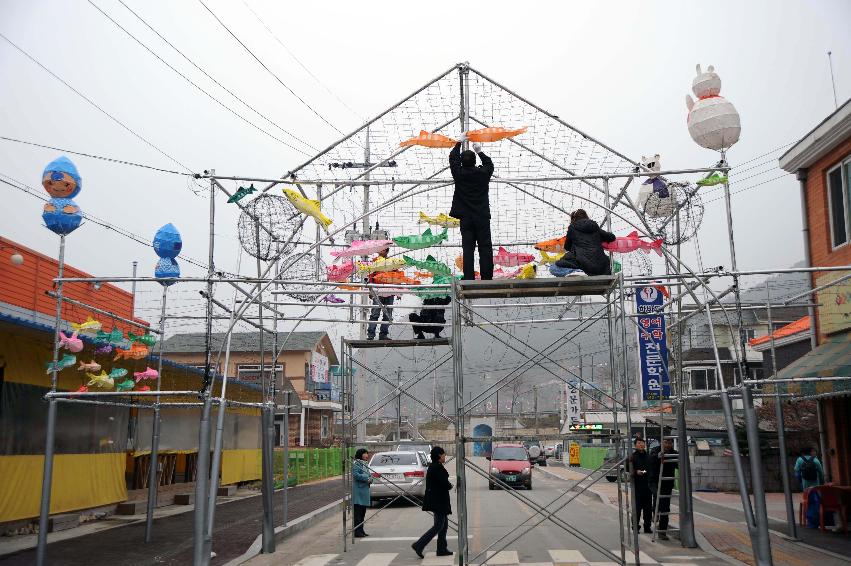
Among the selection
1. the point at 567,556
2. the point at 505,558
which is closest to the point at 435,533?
the point at 505,558

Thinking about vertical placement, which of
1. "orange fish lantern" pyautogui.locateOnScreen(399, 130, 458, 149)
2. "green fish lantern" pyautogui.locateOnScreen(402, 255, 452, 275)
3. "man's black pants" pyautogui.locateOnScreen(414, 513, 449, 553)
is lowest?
"man's black pants" pyautogui.locateOnScreen(414, 513, 449, 553)

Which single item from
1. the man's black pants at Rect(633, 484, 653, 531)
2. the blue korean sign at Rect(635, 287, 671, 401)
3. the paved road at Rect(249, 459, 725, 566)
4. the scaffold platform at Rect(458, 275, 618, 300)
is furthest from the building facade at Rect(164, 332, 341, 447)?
the scaffold platform at Rect(458, 275, 618, 300)

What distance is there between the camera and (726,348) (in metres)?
44.8

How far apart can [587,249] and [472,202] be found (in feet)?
5.67

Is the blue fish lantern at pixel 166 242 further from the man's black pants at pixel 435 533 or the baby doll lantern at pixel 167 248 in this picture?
the man's black pants at pixel 435 533

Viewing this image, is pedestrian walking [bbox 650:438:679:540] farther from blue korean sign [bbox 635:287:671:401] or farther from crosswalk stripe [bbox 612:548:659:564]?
blue korean sign [bbox 635:287:671:401]

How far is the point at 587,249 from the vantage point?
1097 centimetres

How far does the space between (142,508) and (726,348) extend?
115ft

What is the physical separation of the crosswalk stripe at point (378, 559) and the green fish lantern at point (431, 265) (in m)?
4.70

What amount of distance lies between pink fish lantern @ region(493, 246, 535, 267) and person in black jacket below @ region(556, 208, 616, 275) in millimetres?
2857

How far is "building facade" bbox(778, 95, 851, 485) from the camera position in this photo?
15.2 meters

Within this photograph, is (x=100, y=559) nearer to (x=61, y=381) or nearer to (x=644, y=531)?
(x=61, y=381)

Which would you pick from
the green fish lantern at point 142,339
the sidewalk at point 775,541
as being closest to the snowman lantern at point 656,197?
the sidewalk at point 775,541

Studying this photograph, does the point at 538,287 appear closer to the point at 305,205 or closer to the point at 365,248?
the point at 365,248
